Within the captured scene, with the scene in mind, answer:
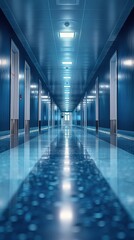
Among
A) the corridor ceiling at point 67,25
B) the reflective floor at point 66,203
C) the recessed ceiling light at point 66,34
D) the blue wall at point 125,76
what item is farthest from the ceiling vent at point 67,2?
the reflective floor at point 66,203

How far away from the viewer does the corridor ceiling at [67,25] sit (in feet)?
32.5

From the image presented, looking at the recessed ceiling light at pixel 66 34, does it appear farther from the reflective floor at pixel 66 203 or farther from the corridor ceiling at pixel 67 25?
the reflective floor at pixel 66 203

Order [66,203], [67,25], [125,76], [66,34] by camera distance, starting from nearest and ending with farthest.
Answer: [66,203], [67,25], [125,76], [66,34]

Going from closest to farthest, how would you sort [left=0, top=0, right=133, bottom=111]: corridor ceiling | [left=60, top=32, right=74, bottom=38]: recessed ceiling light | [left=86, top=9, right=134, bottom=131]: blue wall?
1. [left=0, top=0, right=133, bottom=111]: corridor ceiling
2. [left=86, top=9, right=134, bottom=131]: blue wall
3. [left=60, top=32, right=74, bottom=38]: recessed ceiling light

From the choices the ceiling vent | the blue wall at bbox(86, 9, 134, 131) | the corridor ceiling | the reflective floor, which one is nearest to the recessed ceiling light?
the corridor ceiling

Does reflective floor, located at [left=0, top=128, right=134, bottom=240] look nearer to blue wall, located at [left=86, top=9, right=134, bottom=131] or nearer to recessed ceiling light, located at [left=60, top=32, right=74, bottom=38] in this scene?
blue wall, located at [left=86, top=9, right=134, bottom=131]

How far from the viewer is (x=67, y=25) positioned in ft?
38.7

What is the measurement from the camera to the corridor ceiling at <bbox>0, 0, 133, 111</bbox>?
32.5ft

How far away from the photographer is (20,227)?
6.48 ft

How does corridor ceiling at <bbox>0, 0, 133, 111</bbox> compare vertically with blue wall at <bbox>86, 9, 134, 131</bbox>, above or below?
above

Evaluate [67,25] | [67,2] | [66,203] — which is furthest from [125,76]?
[66,203]

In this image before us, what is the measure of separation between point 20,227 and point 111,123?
1591 centimetres

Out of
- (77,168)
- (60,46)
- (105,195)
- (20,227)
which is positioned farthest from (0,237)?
(60,46)

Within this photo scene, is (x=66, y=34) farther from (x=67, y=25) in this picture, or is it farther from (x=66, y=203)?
(x=66, y=203)
